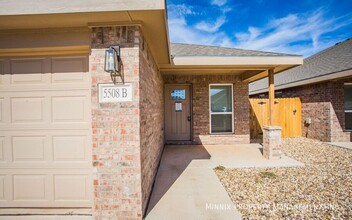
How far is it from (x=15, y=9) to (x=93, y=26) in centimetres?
79

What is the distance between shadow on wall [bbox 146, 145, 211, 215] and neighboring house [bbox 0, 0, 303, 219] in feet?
1.73

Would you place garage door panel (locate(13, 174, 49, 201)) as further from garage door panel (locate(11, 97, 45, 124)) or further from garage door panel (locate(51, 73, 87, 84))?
garage door panel (locate(51, 73, 87, 84))

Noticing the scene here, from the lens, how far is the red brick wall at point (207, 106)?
259 inches

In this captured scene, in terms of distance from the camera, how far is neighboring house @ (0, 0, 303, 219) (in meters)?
2.10

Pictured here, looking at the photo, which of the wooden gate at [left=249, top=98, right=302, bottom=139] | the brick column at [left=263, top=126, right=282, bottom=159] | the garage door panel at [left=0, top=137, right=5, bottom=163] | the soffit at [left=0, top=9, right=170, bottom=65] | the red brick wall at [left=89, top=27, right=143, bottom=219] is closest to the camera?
the soffit at [left=0, top=9, right=170, bottom=65]

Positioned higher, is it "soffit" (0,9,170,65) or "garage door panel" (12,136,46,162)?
"soffit" (0,9,170,65)

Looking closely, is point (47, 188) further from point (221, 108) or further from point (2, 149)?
point (221, 108)

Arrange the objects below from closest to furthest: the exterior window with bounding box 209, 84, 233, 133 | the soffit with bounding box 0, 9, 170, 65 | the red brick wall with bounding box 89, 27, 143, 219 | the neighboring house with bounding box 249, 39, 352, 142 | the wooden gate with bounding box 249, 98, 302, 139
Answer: the soffit with bounding box 0, 9, 170, 65, the red brick wall with bounding box 89, 27, 143, 219, the exterior window with bounding box 209, 84, 233, 133, the neighboring house with bounding box 249, 39, 352, 142, the wooden gate with bounding box 249, 98, 302, 139

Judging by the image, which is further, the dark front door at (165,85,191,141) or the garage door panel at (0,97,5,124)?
the dark front door at (165,85,191,141)

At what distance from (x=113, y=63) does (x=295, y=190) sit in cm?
379

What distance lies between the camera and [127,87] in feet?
7.23

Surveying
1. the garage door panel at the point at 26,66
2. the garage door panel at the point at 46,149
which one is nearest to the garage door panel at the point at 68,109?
the garage door panel at the point at 46,149

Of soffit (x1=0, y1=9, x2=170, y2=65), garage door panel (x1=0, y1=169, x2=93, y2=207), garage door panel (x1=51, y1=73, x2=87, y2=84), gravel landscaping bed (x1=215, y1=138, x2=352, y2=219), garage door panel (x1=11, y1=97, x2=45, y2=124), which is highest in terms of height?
soffit (x1=0, y1=9, x2=170, y2=65)

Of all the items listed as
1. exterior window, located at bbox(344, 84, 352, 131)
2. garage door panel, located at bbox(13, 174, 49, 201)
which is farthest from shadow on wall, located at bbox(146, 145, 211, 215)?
exterior window, located at bbox(344, 84, 352, 131)
